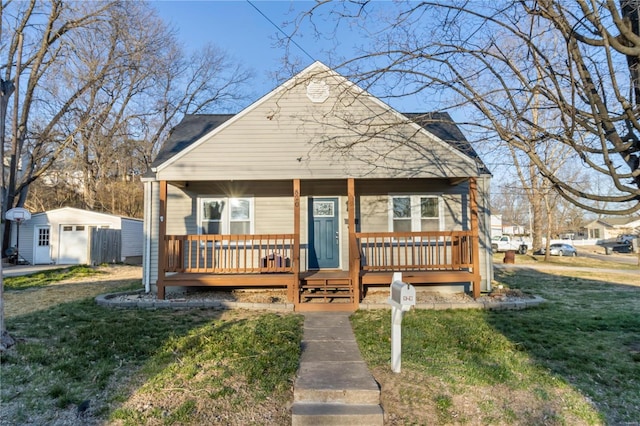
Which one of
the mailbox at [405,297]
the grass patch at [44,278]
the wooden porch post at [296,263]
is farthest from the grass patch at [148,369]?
the grass patch at [44,278]

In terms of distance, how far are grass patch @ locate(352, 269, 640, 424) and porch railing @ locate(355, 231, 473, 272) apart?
1.29 m

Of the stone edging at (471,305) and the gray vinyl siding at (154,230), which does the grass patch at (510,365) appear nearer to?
the stone edging at (471,305)

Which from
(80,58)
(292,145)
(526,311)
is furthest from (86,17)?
(526,311)

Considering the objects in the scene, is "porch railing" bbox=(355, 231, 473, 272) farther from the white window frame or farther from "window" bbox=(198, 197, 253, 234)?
"window" bbox=(198, 197, 253, 234)

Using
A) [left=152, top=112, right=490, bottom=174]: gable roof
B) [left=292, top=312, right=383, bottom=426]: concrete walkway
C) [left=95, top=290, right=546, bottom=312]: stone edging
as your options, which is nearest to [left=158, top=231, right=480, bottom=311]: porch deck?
[left=95, top=290, right=546, bottom=312]: stone edging

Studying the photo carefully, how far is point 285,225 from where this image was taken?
970 centimetres

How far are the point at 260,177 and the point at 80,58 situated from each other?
16274 millimetres

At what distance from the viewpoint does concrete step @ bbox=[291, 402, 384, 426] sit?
329 centimetres

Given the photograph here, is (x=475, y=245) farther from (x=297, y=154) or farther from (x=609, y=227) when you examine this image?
(x=609, y=227)

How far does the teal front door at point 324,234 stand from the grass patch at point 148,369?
3306 mm

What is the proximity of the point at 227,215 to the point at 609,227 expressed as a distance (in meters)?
67.7

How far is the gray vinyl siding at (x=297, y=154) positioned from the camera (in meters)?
8.26

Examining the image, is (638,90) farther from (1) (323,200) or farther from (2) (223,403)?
(1) (323,200)

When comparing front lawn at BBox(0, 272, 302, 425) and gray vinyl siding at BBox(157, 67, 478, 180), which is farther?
gray vinyl siding at BBox(157, 67, 478, 180)
